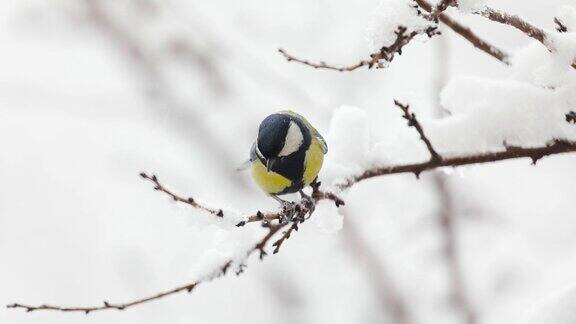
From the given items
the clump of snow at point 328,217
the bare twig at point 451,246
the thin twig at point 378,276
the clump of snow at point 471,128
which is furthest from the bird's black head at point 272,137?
the thin twig at point 378,276

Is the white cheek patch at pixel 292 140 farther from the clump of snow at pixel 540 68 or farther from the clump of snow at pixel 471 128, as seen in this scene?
the clump of snow at pixel 540 68

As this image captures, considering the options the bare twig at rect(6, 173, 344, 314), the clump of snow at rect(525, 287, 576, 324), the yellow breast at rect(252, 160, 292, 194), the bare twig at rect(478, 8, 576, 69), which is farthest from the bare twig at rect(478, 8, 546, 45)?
the yellow breast at rect(252, 160, 292, 194)

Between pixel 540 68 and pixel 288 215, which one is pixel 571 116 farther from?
pixel 288 215

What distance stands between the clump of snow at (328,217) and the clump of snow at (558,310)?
22.6 inches

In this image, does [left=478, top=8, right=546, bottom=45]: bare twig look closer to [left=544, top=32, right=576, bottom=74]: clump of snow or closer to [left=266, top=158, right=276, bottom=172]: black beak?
[left=544, top=32, right=576, bottom=74]: clump of snow

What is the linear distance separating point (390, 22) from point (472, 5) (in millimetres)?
169

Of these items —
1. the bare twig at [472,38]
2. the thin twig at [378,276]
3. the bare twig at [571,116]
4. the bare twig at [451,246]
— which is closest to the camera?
the bare twig at [571,116]

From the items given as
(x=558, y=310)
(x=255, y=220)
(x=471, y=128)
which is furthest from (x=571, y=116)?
(x=255, y=220)

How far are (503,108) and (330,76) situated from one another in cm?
479

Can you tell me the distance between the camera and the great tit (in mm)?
1986

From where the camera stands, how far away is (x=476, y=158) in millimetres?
1483

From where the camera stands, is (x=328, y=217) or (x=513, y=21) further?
(x=328, y=217)

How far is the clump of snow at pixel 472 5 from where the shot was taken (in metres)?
1.25

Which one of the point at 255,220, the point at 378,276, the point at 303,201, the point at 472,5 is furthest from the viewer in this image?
the point at 378,276
